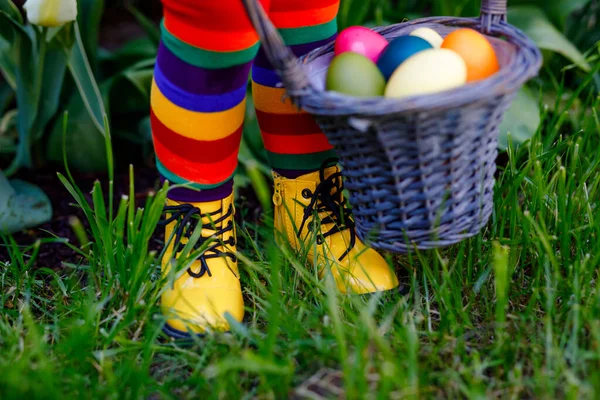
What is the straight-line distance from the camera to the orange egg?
0.94 meters

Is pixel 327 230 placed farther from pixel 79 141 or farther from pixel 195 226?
pixel 79 141

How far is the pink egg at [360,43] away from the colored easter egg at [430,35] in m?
0.06

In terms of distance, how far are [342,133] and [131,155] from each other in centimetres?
101

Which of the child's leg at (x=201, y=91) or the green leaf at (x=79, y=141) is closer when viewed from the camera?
the child's leg at (x=201, y=91)

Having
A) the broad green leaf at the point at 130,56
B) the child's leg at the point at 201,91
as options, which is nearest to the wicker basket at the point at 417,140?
the child's leg at the point at 201,91

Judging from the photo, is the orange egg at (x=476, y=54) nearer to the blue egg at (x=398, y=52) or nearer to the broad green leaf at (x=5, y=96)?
the blue egg at (x=398, y=52)

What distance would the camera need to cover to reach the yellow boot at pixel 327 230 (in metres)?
1.13

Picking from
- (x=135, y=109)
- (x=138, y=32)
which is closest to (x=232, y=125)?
(x=135, y=109)

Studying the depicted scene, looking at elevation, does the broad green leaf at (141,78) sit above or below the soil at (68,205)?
above

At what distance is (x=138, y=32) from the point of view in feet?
7.51

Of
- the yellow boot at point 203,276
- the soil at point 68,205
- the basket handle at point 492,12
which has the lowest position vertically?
the soil at point 68,205

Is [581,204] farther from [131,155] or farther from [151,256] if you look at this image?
[131,155]

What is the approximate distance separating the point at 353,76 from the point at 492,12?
0.87 ft

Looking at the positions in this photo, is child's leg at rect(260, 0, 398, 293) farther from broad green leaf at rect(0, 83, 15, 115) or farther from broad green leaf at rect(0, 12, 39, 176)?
broad green leaf at rect(0, 83, 15, 115)
